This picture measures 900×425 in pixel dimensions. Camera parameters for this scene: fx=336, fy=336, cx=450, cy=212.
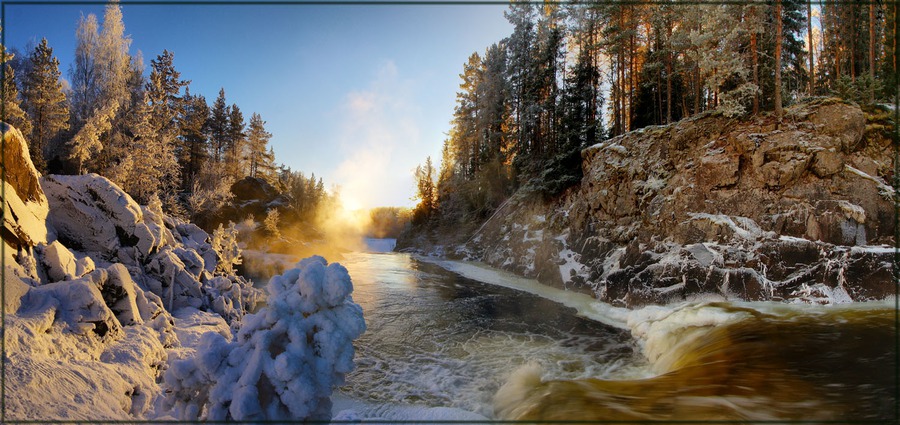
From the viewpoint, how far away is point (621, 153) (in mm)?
20234

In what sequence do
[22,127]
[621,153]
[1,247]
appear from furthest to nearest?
[621,153]
[22,127]
[1,247]

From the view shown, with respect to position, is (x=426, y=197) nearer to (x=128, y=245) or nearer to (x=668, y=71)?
(x=668, y=71)

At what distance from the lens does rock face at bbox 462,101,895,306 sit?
11992 millimetres

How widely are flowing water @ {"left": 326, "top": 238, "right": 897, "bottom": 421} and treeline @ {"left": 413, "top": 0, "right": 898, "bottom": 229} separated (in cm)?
1097

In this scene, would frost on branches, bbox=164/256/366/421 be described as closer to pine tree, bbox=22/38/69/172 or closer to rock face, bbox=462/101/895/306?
rock face, bbox=462/101/895/306

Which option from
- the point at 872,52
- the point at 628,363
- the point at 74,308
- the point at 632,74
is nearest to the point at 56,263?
the point at 74,308

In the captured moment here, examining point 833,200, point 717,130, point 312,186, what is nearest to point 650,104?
point 717,130

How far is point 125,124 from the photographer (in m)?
26.4

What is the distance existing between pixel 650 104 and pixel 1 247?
32.6 m

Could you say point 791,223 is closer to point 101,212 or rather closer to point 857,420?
point 857,420

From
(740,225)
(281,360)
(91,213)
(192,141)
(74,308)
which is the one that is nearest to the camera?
(281,360)

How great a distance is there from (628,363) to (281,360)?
919 cm

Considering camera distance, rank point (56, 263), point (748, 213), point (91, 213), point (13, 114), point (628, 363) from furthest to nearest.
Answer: point (13, 114), point (748, 213), point (628, 363), point (91, 213), point (56, 263)

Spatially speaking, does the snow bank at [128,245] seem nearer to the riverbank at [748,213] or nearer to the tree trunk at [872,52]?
the riverbank at [748,213]
